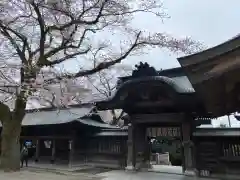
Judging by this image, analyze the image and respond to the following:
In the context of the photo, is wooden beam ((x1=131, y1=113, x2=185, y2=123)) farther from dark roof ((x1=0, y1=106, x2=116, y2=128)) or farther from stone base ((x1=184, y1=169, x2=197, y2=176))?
dark roof ((x1=0, y1=106, x2=116, y2=128))

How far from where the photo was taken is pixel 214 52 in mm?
4309

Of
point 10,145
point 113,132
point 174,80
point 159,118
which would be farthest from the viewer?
point 113,132

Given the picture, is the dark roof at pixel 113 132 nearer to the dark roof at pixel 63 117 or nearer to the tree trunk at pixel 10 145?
the dark roof at pixel 63 117

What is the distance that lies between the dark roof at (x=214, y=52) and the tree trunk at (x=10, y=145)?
488 inches

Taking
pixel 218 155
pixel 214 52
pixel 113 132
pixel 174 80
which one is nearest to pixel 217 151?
pixel 218 155

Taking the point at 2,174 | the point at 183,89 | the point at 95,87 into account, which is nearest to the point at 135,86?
the point at 183,89

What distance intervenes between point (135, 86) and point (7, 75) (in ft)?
21.9

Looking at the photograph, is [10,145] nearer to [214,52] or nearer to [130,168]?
[130,168]

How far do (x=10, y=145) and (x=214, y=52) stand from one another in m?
13.2

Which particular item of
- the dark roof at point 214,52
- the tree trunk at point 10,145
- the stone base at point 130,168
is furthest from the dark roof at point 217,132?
the tree trunk at point 10,145

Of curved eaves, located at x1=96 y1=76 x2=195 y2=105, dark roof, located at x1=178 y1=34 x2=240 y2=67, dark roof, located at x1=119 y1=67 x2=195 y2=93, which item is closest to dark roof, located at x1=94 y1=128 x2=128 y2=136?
curved eaves, located at x1=96 y1=76 x2=195 y2=105

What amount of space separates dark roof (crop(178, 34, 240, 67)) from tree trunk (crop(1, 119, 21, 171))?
1238 centimetres

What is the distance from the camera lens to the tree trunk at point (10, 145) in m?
14.2

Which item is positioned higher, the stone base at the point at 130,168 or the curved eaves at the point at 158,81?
the curved eaves at the point at 158,81
